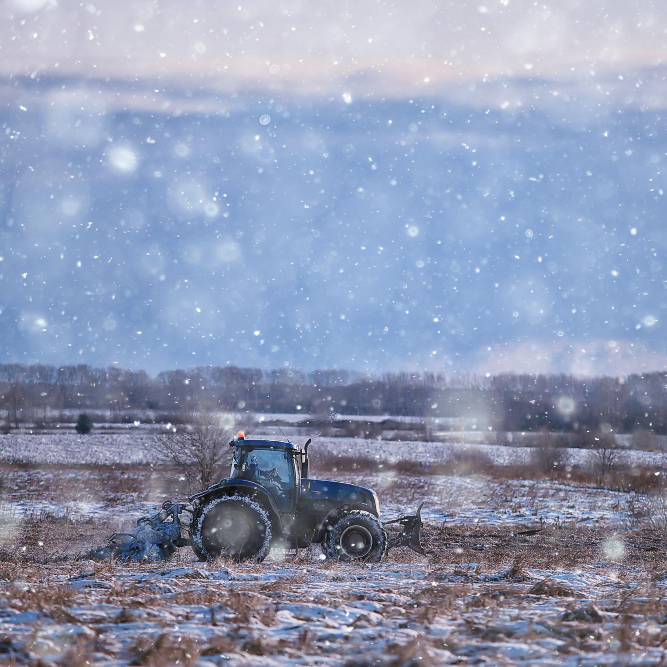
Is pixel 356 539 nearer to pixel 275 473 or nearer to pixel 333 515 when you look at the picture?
pixel 333 515

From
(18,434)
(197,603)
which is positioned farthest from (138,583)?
(18,434)

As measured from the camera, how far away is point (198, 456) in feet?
67.8

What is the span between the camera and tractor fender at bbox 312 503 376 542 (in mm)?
11078

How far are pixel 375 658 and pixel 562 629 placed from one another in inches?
72.3

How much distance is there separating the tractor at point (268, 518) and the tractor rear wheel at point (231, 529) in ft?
0.05

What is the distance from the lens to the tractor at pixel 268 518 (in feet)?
34.8

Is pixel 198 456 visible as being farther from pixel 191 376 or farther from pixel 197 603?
pixel 191 376

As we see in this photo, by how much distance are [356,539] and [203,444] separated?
1064 cm

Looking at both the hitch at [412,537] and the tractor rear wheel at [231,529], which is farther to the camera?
the hitch at [412,537]

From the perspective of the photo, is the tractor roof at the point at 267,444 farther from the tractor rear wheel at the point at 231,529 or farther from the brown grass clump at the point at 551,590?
the brown grass clump at the point at 551,590

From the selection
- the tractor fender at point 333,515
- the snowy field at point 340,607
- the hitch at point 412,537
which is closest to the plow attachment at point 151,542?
the snowy field at point 340,607

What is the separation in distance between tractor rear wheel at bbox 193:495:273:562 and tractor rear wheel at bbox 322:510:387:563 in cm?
111

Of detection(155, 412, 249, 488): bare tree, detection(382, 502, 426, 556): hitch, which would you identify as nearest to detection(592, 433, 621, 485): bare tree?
detection(155, 412, 249, 488): bare tree

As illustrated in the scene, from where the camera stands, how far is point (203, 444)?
20.5 metres
